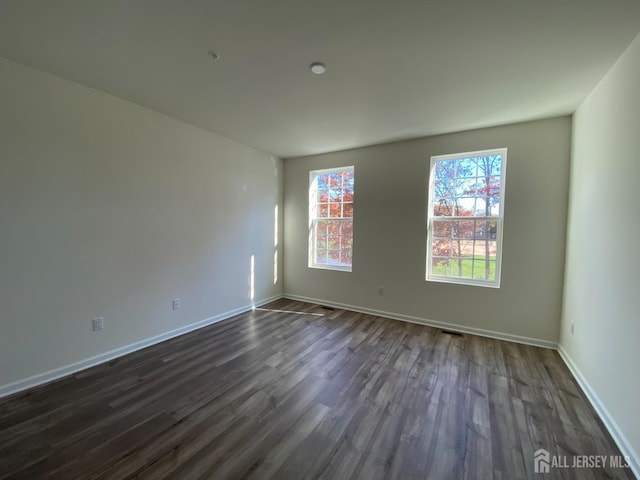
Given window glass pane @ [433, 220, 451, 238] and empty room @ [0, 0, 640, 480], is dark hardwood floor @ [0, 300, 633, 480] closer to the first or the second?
empty room @ [0, 0, 640, 480]

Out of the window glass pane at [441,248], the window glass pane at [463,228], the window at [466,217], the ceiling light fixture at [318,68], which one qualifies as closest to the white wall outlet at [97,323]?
the ceiling light fixture at [318,68]

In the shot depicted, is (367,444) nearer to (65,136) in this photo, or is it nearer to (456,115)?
(456,115)

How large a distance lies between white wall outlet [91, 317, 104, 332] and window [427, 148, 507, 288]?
381cm

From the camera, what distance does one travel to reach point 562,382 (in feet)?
7.72

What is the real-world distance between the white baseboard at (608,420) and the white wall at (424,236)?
2.30 ft

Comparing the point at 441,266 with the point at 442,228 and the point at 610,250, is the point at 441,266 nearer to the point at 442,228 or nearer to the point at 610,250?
the point at 442,228

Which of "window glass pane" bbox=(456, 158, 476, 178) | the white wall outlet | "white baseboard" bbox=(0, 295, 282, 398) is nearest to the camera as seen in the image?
"white baseboard" bbox=(0, 295, 282, 398)

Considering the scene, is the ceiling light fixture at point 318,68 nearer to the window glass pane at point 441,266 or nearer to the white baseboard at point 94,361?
the window glass pane at point 441,266

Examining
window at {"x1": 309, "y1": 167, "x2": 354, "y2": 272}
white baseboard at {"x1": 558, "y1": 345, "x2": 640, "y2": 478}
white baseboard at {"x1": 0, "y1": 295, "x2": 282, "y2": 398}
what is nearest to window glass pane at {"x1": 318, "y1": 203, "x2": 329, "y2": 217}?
window at {"x1": 309, "y1": 167, "x2": 354, "y2": 272}

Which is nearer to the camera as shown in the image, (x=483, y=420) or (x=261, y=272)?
(x=483, y=420)

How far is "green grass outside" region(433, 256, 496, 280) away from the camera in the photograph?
3357mm

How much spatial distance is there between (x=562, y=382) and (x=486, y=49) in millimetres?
2812

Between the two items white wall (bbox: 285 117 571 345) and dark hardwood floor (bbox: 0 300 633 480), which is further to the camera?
white wall (bbox: 285 117 571 345)

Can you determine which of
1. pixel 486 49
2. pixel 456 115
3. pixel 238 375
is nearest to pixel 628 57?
pixel 486 49
